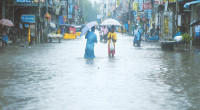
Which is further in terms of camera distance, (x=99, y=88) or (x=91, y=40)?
(x=91, y=40)

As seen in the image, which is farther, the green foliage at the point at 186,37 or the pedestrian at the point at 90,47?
the green foliage at the point at 186,37

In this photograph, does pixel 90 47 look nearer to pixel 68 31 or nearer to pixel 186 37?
pixel 186 37

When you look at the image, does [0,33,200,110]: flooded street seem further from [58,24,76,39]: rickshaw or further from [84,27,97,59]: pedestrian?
[58,24,76,39]: rickshaw

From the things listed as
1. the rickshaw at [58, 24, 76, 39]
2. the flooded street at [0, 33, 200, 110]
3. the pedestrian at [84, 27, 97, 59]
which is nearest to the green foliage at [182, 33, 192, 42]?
the pedestrian at [84, 27, 97, 59]

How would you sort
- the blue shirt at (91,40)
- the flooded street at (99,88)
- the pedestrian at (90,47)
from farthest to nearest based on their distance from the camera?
the blue shirt at (91,40) → the pedestrian at (90,47) → the flooded street at (99,88)

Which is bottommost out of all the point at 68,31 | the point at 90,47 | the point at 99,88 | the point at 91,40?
the point at 99,88

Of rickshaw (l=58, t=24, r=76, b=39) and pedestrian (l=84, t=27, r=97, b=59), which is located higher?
rickshaw (l=58, t=24, r=76, b=39)

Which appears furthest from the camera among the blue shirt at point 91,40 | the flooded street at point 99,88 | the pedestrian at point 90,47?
the blue shirt at point 91,40

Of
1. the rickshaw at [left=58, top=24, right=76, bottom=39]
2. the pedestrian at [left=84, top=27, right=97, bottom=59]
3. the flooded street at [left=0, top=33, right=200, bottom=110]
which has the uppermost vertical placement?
the rickshaw at [left=58, top=24, right=76, bottom=39]

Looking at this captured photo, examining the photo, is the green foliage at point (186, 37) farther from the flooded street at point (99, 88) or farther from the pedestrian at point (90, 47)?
the flooded street at point (99, 88)

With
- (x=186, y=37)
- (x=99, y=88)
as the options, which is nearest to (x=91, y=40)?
(x=186, y=37)

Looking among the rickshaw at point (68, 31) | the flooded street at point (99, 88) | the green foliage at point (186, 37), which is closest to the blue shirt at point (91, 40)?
the flooded street at point (99, 88)

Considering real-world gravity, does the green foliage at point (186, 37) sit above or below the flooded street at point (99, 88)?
above

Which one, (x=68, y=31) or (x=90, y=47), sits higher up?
(x=68, y=31)
